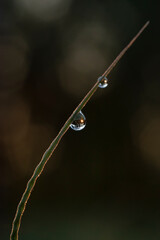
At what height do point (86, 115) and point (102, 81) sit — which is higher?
point (102, 81)

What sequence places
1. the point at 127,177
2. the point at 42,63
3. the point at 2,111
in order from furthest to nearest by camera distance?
the point at 42,63, the point at 2,111, the point at 127,177

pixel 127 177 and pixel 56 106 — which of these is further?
pixel 56 106

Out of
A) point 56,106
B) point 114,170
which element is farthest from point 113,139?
point 56,106

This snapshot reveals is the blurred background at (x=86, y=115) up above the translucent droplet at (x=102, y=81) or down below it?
below

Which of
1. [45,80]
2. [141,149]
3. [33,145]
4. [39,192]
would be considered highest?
[45,80]

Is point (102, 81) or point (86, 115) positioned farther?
point (86, 115)

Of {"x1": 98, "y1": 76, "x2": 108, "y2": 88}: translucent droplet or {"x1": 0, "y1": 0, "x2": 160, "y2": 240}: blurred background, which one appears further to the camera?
{"x1": 0, "y1": 0, "x2": 160, "y2": 240}: blurred background

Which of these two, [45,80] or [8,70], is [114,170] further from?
[8,70]

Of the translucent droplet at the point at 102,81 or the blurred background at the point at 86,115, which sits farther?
the blurred background at the point at 86,115
